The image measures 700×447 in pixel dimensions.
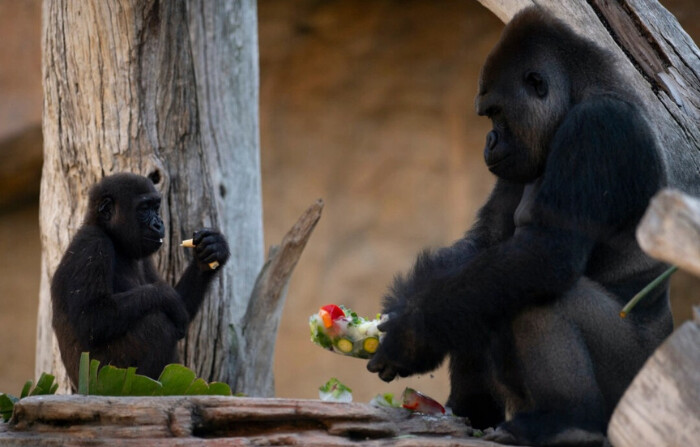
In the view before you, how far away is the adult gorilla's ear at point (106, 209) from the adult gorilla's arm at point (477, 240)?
1549mm

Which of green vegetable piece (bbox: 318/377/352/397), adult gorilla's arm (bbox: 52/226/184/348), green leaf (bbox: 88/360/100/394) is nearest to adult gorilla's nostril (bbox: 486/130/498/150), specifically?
green vegetable piece (bbox: 318/377/352/397)

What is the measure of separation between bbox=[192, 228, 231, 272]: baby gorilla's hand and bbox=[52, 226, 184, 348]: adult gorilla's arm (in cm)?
34

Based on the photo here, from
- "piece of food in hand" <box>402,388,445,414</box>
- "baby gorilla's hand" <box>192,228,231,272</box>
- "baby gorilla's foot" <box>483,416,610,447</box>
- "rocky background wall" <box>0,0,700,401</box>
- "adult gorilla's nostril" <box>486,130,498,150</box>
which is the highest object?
"rocky background wall" <box>0,0,700,401</box>

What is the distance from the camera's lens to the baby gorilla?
13.0 ft

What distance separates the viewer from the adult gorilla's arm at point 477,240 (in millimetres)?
3253

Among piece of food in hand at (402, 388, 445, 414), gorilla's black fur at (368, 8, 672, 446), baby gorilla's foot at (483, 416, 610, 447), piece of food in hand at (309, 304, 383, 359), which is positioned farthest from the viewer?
piece of food in hand at (309, 304, 383, 359)

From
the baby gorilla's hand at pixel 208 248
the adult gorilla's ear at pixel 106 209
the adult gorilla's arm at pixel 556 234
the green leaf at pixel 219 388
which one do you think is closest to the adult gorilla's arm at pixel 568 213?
the adult gorilla's arm at pixel 556 234

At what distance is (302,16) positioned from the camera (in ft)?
28.1

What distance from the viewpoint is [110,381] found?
321cm

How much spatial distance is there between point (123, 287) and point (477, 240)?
66.5 inches

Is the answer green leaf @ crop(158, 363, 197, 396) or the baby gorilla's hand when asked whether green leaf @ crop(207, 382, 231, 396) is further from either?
the baby gorilla's hand

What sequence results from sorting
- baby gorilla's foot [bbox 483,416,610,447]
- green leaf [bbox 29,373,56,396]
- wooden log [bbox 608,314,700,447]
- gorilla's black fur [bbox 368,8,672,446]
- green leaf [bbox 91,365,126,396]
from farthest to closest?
green leaf [bbox 29,373,56,396] → green leaf [bbox 91,365,126,396] → gorilla's black fur [bbox 368,8,672,446] → baby gorilla's foot [bbox 483,416,610,447] → wooden log [bbox 608,314,700,447]

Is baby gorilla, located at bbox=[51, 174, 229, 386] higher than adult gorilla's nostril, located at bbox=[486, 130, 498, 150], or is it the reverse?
adult gorilla's nostril, located at bbox=[486, 130, 498, 150]

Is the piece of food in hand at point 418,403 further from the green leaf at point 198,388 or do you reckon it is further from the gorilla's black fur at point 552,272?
the green leaf at point 198,388
